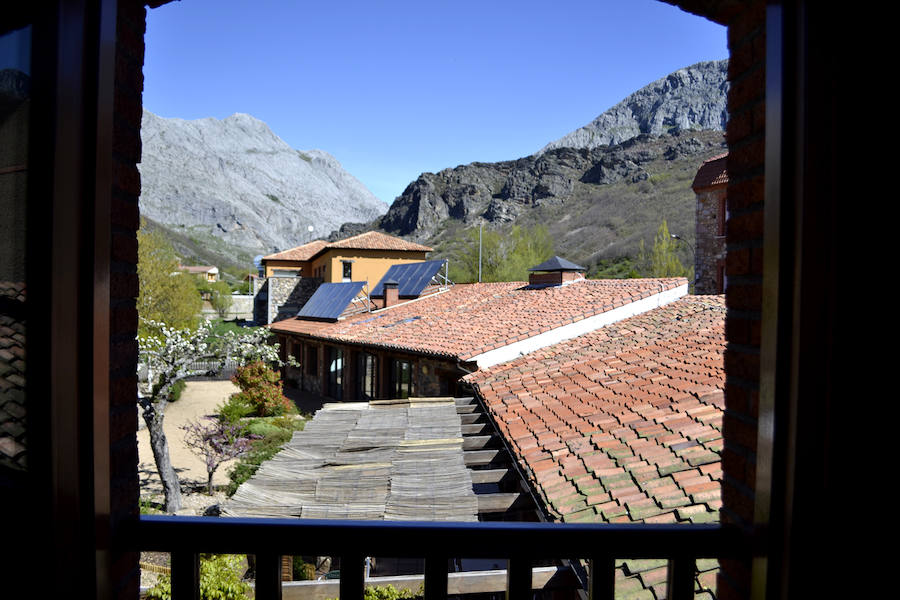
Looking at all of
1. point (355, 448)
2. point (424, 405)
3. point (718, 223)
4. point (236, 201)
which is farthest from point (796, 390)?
point (236, 201)

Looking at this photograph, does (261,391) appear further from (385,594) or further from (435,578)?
(435,578)

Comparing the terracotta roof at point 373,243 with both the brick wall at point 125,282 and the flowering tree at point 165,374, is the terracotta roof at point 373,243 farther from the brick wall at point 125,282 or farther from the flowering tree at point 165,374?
the brick wall at point 125,282

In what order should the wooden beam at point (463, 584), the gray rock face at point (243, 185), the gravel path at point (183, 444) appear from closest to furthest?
the wooden beam at point (463, 584)
the gravel path at point (183, 444)
the gray rock face at point (243, 185)

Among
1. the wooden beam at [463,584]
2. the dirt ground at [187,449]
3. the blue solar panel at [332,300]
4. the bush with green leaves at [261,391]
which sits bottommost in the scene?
the dirt ground at [187,449]

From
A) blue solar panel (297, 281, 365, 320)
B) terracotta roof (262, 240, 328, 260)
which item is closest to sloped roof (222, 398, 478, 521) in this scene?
blue solar panel (297, 281, 365, 320)

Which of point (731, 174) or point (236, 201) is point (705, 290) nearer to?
point (731, 174)

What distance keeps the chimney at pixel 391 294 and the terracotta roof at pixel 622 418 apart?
412 inches

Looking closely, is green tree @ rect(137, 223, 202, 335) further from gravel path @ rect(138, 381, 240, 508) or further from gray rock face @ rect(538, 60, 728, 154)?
gray rock face @ rect(538, 60, 728, 154)

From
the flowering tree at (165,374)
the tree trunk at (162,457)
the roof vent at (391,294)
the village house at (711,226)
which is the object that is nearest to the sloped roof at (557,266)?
the roof vent at (391,294)

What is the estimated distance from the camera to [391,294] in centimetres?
2005

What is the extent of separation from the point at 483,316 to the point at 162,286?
12.9 m

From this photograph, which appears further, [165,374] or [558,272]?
[558,272]

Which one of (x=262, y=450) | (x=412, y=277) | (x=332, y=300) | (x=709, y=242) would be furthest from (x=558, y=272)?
(x=332, y=300)

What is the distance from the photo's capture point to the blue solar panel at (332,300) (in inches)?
784
